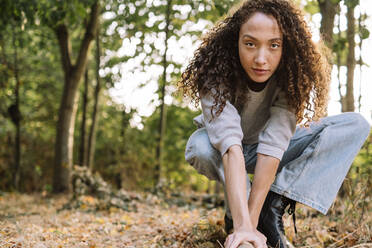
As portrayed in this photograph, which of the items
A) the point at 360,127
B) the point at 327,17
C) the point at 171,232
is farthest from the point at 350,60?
the point at 171,232

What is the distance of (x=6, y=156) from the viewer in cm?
807

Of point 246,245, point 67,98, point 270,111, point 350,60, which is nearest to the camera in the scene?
point 246,245

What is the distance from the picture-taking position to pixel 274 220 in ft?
6.64

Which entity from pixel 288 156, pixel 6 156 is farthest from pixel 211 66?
pixel 6 156

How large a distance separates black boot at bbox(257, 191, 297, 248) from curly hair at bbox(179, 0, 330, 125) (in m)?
0.45

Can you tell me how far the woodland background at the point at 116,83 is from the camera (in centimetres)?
328

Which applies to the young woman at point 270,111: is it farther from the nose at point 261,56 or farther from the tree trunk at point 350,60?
the tree trunk at point 350,60

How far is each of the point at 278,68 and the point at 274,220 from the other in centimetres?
82

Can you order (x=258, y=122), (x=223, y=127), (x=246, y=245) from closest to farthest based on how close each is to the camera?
(x=246, y=245)
(x=223, y=127)
(x=258, y=122)

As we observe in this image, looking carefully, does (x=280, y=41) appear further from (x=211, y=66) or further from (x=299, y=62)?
(x=211, y=66)

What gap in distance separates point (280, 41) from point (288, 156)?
2.34ft

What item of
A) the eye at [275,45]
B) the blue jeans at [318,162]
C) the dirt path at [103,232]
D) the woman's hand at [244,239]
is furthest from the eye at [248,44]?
the dirt path at [103,232]

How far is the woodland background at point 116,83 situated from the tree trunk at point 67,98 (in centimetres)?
2

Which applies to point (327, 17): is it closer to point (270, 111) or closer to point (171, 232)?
point (270, 111)
